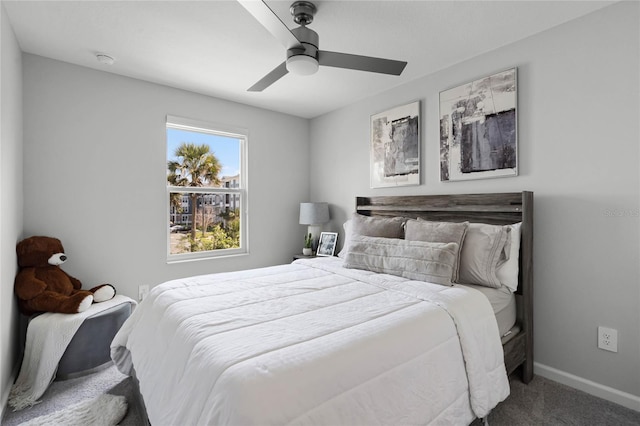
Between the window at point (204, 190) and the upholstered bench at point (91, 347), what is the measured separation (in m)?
0.95

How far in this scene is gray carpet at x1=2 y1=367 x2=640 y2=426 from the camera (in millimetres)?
1789

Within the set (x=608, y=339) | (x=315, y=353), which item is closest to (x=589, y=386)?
(x=608, y=339)

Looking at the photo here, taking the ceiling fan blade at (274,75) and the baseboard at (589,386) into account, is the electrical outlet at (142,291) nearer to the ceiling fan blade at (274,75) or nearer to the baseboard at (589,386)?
the ceiling fan blade at (274,75)

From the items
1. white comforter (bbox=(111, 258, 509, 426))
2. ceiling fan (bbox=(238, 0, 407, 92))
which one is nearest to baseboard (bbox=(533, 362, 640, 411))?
white comforter (bbox=(111, 258, 509, 426))

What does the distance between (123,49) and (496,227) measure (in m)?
3.09

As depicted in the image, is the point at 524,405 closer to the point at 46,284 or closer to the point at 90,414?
the point at 90,414

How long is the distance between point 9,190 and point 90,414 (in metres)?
1.50

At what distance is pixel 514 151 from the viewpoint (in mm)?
2352

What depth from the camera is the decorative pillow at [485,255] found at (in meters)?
2.10

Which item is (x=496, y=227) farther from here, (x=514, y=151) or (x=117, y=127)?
(x=117, y=127)

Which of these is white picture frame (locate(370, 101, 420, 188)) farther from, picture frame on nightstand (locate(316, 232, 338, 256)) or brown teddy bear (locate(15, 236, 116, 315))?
brown teddy bear (locate(15, 236, 116, 315))

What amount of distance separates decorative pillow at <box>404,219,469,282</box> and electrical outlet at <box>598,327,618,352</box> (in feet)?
3.05

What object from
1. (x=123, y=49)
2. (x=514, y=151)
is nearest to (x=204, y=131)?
(x=123, y=49)

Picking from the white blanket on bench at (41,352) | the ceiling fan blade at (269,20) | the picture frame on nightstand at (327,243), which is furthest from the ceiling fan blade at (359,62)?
the white blanket on bench at (41,352)
